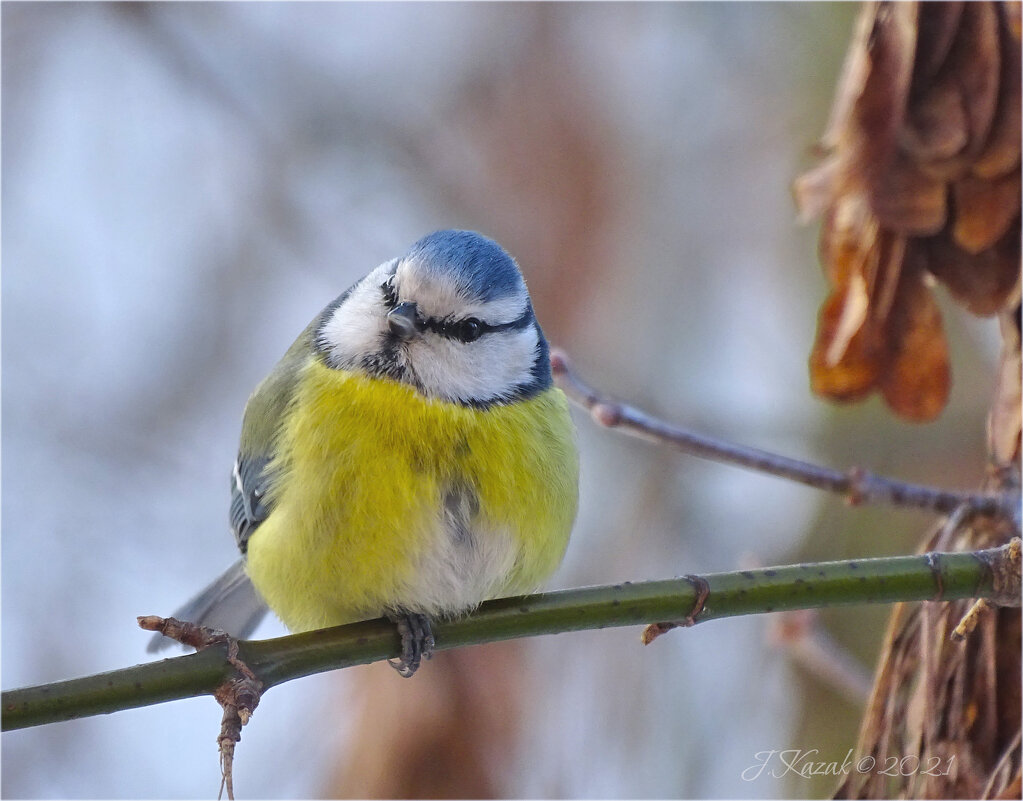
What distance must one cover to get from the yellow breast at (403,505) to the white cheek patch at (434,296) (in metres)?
0.12

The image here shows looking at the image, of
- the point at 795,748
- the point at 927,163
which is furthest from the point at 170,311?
the point at 927,163

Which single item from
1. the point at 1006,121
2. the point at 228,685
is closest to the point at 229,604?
the point at 228,685

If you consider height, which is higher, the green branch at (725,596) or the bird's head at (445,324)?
the bird's head at (445,324)

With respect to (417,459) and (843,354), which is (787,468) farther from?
(417,459)

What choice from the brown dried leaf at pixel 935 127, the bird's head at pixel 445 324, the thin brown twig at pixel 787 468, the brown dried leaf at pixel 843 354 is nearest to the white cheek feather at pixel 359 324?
the bird's head at pixel 445 324

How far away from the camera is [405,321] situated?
4.62ft

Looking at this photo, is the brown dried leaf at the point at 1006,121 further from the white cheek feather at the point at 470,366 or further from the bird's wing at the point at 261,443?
the bird's wing at the point at 261,443

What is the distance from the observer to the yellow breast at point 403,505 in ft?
4.44

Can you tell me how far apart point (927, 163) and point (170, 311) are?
2284 millimetres

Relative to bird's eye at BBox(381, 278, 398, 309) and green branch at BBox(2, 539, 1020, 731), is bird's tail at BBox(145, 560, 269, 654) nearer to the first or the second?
bird's eye at BBox(381, 278, 398, 309)

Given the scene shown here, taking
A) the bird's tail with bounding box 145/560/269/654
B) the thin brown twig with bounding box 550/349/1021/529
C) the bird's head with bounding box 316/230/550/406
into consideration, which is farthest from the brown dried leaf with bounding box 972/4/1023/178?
the bird's tail with bounding box 145/560/269/654

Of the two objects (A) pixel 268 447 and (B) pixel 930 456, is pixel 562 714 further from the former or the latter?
(B) pixel 930 456

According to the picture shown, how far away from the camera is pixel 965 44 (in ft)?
4.45

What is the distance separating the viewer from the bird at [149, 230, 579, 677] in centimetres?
136
